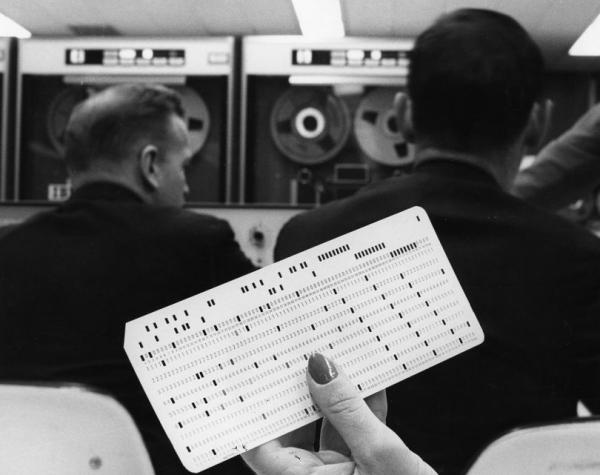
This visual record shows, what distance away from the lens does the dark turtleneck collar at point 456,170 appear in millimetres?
952

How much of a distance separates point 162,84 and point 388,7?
1.40ft

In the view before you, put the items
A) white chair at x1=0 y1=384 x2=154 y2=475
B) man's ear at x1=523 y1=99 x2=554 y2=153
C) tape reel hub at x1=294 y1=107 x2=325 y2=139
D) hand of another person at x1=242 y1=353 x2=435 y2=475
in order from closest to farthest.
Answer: hand of another person at x1=242 y1=353 x2=435 y2=475 < white chair at x1=0 y1=384 x2=154 y2=475 < man's ear at x1=523 y1=99 x2=554 y2=153 < tape reel hub at x1=294 y1=107 x2=325 y2=139

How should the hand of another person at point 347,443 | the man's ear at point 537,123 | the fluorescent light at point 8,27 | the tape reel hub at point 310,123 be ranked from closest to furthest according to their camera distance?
1. the hand of another person at point 347,443
2. the man's ear at point 537,123
3. the fluorescent light at point 8,27
4. the tape reel hub at point 310,123

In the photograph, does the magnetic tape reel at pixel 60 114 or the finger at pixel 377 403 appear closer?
the finger at pixel 377 403

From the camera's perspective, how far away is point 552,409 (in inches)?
37.8

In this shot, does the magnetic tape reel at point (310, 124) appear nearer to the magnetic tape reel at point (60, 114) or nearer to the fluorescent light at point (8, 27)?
the magnetic tape reel at point (60, 114)

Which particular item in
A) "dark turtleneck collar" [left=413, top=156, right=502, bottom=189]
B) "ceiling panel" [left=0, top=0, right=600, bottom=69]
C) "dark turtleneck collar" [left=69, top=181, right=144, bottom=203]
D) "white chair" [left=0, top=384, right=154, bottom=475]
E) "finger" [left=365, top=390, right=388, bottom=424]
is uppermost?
"ceiling panel" [left=0, top=0, right=600, bottom=69]

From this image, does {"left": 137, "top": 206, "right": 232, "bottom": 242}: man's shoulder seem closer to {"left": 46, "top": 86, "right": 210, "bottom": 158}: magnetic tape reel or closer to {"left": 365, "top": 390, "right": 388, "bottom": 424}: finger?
{"left": 46, "top": 86, "right": 210, "bottom": 158}: magnetic tape reel

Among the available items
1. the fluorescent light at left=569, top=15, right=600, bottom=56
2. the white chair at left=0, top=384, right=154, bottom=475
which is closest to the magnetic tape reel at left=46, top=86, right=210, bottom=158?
the white chair at left=0, top=384, right=154, bottom=475

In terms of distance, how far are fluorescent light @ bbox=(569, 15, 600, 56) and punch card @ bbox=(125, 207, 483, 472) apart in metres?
0.53

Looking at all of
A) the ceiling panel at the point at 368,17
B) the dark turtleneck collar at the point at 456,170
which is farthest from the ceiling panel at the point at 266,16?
the dark turtleneck collar at the point at 456,170

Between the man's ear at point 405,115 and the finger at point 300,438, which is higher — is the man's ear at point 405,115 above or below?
above

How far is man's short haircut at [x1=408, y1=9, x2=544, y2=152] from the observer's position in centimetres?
95

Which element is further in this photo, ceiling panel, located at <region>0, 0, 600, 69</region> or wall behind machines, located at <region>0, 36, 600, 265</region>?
wall behind machines, located at <region>0, 36, 600, 265</region>
